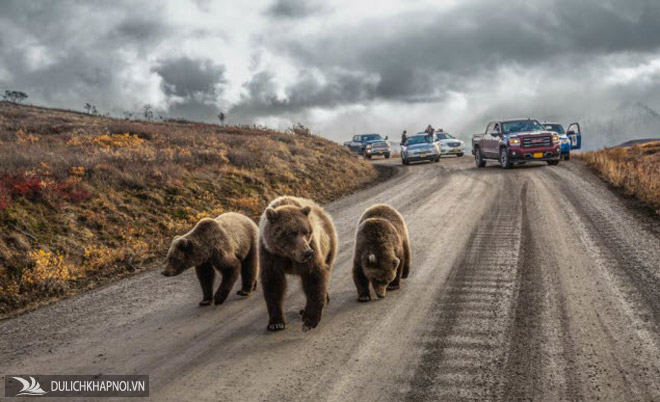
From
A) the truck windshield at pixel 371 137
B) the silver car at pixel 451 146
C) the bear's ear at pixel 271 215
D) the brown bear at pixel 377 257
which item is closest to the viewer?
the bear's ear at pixel 271 215

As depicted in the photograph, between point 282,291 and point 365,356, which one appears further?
point 282,291

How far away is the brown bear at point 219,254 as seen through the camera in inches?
267

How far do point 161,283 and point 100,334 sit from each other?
2249mm

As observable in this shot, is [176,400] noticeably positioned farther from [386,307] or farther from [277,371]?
[386,307]

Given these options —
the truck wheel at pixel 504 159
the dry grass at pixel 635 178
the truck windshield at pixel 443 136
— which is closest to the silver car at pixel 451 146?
the truck windshield at pixel 443 136

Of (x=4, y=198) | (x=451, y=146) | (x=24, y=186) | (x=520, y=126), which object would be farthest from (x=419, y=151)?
(x=4, y=198)

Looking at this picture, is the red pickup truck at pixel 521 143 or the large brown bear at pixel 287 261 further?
the red pickup truck at pixel 521 143

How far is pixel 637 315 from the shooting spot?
586 cm

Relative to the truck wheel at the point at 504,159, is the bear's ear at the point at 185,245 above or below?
below

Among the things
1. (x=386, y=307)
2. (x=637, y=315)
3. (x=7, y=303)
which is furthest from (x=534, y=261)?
(x=7, y=303)

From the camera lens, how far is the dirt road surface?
444 cm

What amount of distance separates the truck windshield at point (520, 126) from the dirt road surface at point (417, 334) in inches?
672

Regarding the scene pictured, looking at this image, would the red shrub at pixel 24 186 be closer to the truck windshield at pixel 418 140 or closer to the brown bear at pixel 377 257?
the brown bear at pixel 377 257

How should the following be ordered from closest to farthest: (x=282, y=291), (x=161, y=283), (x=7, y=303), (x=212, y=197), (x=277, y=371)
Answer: (x=277, y=371) → (x=282, y=291) → (x=7, y=303) → (x=161, y=283) → (x=212, y=197)
